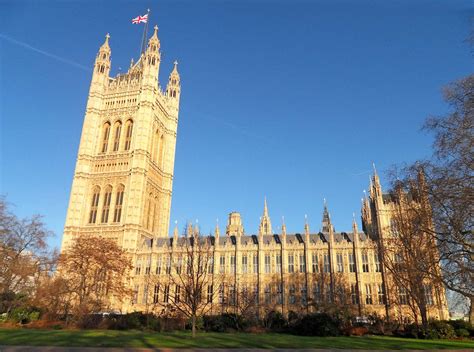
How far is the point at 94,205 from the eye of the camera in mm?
72562

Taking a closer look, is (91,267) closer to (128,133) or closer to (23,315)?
(23,315)

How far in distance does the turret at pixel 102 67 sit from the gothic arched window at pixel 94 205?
24.2 m

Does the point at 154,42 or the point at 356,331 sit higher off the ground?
the point at 154,42

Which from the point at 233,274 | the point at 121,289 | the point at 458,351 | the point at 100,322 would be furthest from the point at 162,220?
the point at 458,351

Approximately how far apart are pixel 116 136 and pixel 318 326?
61.5 metres

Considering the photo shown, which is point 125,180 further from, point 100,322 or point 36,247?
point 100,322

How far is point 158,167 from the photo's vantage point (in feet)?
265

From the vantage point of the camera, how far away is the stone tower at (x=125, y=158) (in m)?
69.4

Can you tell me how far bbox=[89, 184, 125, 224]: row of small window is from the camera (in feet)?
231

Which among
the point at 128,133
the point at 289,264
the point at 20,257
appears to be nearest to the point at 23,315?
the point at 20,257

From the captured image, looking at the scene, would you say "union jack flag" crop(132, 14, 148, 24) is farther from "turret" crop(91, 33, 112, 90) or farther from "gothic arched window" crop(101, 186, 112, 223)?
"gothic arched window" crop(101, 186, 112, 223)

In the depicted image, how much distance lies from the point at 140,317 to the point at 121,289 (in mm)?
13149

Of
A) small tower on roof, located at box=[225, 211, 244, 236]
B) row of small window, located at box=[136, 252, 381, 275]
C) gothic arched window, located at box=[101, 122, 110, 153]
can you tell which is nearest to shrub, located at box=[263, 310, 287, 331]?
row of small window, located at box=[136, 252, 381, 275]

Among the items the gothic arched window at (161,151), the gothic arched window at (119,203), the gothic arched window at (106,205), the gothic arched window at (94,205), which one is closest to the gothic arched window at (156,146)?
the gothic arched window at (161,151)
